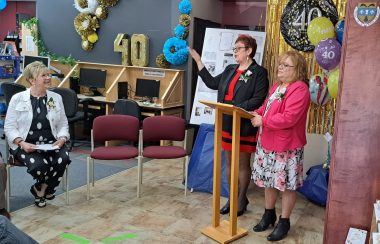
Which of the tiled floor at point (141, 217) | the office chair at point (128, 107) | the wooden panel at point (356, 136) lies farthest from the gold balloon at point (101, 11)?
the wooden panel at point (356, 136)

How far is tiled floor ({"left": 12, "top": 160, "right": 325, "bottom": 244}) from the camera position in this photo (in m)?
3.23

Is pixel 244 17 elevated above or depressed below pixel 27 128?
above

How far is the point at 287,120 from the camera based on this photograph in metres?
2.92

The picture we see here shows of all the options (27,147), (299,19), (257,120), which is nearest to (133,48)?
(299,19)

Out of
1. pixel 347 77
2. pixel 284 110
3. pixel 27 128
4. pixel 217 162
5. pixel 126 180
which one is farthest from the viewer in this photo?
pixel 126 180

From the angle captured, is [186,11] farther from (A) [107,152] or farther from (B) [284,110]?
(B) [284,110]

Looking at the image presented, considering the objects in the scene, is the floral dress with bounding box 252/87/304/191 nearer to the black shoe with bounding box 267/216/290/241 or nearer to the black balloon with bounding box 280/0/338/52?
the black shoe with bounding box 267/216/290/241

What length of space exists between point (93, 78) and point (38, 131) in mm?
3207

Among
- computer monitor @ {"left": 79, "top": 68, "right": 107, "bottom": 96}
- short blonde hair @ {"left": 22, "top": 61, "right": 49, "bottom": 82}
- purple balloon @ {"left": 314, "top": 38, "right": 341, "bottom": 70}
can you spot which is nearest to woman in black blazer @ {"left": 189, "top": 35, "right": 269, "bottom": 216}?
purple balloon @ {"left": 314, "top": 38, "right": 341, "bottom": 70}

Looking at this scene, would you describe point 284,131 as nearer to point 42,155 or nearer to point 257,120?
point 257,120

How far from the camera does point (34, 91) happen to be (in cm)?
369

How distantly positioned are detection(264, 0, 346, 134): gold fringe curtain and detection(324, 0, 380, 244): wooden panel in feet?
5.91

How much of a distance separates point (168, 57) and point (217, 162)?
3.22m

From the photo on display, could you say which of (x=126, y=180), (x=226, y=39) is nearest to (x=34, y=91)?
(x=126, y=180)
